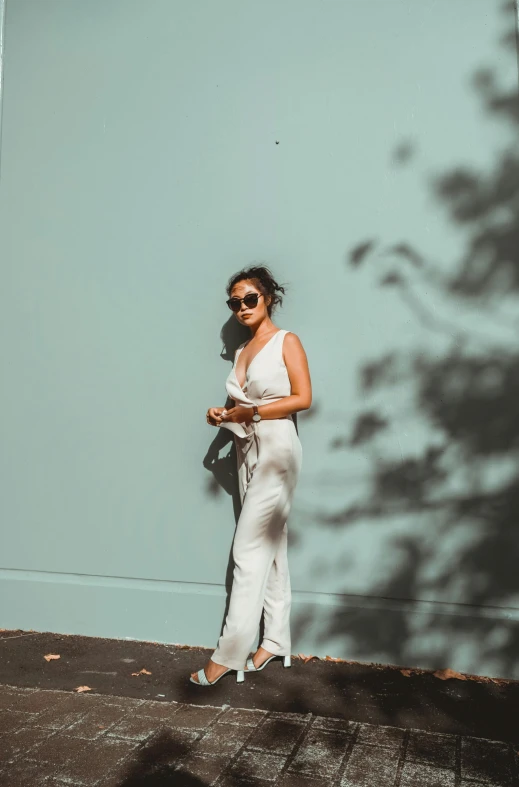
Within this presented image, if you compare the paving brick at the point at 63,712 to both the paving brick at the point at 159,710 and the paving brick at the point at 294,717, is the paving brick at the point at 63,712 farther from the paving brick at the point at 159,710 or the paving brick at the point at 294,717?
the paving brick at the point at 294,717

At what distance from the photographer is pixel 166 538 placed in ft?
17.0

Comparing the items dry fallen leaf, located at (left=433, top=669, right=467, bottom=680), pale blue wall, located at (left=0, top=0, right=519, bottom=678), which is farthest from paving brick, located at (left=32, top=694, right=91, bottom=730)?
dry fallen leaf, located at (left=433, top=669, right=467, bottom=680)

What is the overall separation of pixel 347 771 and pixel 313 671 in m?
1.30

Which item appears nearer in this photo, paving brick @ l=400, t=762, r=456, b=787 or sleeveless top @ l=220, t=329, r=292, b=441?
paving brick @ l=400, t=762, r=456, b=787

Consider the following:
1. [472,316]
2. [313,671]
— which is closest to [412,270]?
[472,316]

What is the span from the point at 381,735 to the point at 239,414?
198 cm

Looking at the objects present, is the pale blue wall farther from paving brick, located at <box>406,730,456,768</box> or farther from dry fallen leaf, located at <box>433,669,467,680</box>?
paving brick, located at <box>406,730,456,768</box>

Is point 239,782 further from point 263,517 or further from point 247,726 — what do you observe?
point 263,517

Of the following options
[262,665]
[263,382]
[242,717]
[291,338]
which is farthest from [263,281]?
[242,717]

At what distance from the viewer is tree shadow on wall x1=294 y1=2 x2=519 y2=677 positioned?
456cm

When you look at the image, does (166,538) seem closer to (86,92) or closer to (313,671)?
(313,671)

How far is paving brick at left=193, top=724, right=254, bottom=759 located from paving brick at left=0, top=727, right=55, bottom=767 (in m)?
0.78

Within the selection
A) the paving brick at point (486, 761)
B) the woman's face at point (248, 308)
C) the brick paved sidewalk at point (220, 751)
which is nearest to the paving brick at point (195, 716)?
the brick paved sidewalk at point (220, 751)

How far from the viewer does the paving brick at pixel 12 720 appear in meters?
3.69
